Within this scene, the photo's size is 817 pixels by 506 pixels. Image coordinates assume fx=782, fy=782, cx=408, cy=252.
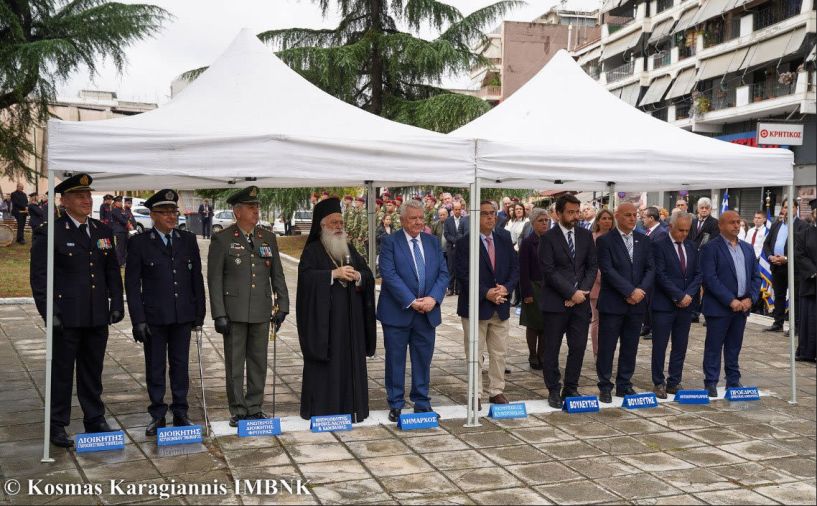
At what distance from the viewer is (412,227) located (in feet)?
22.6

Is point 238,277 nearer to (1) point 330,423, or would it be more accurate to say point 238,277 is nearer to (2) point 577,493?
(1) point 330,423

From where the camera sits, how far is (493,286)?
7.36 metres

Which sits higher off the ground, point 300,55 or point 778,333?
point 300,55

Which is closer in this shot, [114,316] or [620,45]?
[114,316]

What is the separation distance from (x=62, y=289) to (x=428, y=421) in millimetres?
3126

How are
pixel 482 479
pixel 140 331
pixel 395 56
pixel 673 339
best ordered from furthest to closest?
pixel 395 56
pixel 673 339
pixel 140 331
pixel 482 479

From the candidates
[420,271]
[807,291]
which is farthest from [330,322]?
[807,291]

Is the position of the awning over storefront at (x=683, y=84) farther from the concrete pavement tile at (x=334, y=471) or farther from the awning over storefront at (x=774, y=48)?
the concrete pavement tile at (x=334, y=471)

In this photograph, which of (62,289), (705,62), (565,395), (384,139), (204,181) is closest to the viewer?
(62,289)

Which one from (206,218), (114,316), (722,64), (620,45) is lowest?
(114,316)

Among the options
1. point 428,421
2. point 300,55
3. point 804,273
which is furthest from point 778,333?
point 300,55

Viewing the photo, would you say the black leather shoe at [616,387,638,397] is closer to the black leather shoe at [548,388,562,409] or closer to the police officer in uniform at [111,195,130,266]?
the black leather shoe at [548,388,562,409]

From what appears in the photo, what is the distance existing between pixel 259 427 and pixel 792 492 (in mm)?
3940

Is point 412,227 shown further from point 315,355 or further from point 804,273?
point 804,273
